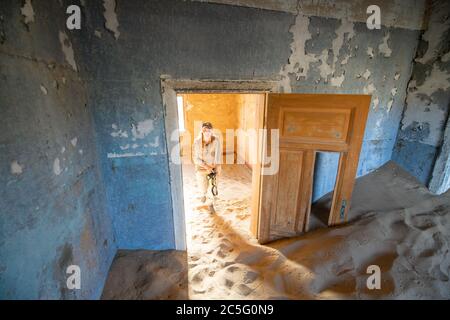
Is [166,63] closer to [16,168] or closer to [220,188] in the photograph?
[16,168]

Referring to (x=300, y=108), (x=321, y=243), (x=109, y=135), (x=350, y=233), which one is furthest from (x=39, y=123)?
(x=350, y=233)

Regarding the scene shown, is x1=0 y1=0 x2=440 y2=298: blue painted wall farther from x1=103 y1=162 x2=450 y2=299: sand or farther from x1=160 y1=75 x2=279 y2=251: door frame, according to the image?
x1=103 y1=162 x2=450 y2=299: sand

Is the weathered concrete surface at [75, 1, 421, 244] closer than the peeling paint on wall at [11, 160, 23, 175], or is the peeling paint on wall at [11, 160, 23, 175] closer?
the peeling paint on wall at [11, 160, 23, 175]

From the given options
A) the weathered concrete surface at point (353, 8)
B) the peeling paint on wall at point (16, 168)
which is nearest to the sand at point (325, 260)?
the peeling paint on wall at point (16, 168)

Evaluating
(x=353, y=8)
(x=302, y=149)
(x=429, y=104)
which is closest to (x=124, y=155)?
(x=302, y=149)

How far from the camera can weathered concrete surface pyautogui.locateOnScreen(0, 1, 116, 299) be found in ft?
3.79

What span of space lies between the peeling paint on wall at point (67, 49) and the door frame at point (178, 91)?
2.64 ft

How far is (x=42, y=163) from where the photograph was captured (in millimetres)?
1414

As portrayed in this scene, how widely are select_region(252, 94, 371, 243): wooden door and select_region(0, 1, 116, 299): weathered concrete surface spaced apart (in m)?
2.11

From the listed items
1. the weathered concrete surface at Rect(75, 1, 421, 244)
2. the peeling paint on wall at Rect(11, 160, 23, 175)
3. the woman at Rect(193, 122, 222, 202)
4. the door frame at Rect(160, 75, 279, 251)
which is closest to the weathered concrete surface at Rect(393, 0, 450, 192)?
the weathered concrete surface at Rect(75, 1, 421, 244)

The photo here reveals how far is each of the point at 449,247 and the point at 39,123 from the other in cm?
409

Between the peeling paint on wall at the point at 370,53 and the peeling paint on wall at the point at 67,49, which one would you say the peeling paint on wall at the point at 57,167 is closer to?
the peeling paint on wall at the point at 67,49
